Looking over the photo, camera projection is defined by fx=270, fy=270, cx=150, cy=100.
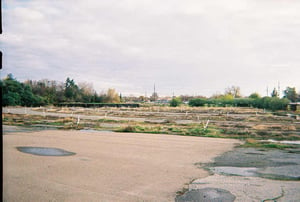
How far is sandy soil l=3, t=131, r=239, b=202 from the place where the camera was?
6.02 m

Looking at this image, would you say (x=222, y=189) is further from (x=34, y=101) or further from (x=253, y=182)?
(x=34, y=101)

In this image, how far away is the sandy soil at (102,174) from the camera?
6.02m

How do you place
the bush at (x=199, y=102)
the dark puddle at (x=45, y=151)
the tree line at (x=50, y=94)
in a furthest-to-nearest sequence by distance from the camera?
the bush at (x=199, y=102)
the tree line at (x=50, y=94)
the dark puddle at (x=45, y=151)

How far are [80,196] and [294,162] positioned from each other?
7.92 m

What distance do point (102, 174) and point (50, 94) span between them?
89709mm

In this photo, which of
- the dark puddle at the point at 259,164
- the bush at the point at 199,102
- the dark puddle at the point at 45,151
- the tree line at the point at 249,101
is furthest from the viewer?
the bush at the point at 199,102

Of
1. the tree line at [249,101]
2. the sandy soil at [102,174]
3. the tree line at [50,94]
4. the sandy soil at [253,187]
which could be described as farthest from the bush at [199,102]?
the sandy soil at [253,187]

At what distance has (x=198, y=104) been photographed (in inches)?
3526


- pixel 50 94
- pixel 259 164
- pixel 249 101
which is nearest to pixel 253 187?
pixel 259 164

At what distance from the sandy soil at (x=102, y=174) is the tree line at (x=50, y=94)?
224 feet

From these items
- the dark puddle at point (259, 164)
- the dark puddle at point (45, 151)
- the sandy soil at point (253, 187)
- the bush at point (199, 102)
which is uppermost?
the bush at point (199, 102)

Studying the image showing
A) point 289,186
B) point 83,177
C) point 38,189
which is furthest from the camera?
point 83,177

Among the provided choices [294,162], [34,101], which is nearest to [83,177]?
[294,162]

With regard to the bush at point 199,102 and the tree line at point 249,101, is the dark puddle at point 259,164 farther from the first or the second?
the bush at point 199,102
